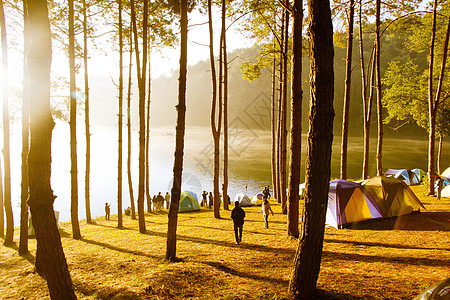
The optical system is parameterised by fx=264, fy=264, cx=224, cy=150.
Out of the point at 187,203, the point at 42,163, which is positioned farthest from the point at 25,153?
the point at 187,203

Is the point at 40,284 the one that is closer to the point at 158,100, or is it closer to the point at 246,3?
the point at 246,3

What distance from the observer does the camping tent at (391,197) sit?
1052 centimetres

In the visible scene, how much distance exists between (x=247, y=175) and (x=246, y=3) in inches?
1374

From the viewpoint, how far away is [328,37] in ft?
13.5

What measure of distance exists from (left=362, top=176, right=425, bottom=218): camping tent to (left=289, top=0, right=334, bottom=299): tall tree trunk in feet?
25.8

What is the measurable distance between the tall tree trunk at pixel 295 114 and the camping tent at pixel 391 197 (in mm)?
4108

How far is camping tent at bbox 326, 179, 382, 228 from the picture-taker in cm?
1025

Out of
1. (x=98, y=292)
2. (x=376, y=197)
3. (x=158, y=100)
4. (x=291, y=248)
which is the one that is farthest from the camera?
(x=158, y=100)

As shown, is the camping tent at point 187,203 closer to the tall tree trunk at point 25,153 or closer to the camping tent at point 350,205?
the tall tree trunk at point 25,153

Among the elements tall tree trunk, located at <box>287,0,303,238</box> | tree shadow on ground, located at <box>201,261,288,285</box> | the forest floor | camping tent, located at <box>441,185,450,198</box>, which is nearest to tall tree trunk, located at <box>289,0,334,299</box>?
the forest floor

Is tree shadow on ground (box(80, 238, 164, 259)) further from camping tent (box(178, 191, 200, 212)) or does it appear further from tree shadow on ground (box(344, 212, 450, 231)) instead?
camping tent (box(178, 191, 200, 212))

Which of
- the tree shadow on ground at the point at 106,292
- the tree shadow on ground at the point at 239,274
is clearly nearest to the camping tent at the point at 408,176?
the tree shadow on ground at the point at 239,274

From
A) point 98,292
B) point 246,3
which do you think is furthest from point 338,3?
point 98,292

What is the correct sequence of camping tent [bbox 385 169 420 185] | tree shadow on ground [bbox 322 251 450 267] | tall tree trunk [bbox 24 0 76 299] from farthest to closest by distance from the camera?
camping tent [bbox 385 169 420 185] → tree shadow on ground [bbox 322 251 450 267] → tall tree trunk [bbox 24 0 76 299]
